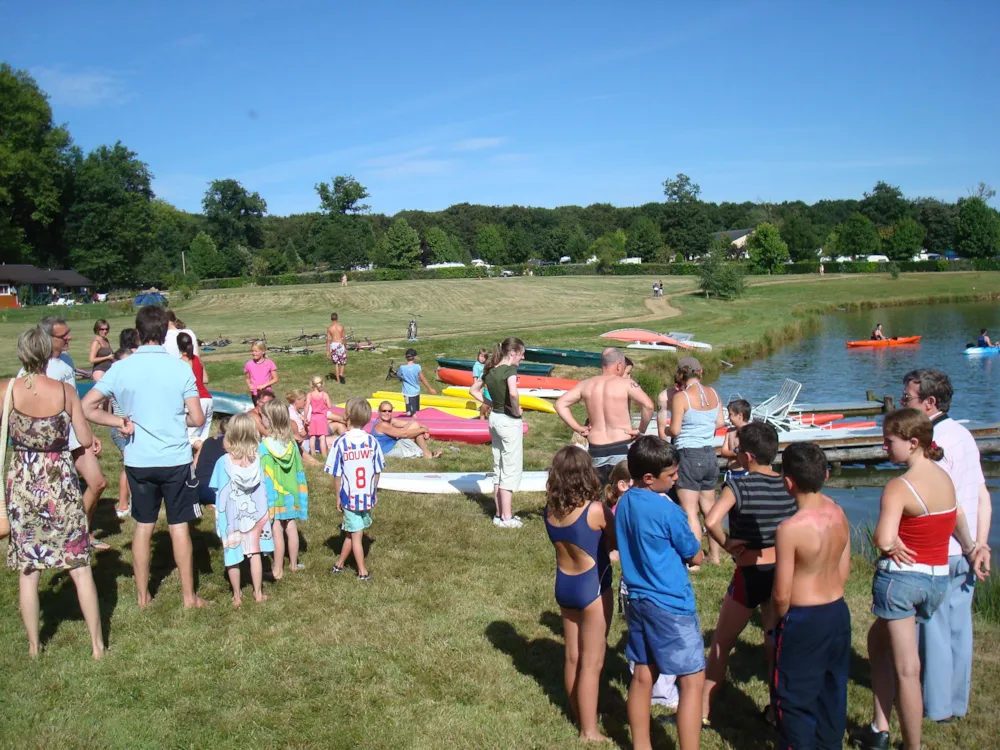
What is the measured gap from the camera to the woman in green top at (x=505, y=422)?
789 centimetres

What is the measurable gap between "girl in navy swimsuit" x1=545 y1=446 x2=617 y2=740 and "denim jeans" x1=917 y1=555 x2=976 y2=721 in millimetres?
1889

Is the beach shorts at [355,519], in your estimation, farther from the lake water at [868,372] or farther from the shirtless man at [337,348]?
the shirtless man at [337,348]

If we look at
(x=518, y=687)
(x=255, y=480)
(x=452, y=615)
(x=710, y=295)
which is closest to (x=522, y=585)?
(x=452, y=615)

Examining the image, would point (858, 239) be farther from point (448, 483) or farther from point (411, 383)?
point (448, 483)

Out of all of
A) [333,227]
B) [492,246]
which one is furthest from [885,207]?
[333,227]

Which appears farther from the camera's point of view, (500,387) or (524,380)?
(524,380)

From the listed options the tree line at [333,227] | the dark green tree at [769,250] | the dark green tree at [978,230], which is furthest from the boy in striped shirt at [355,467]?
the dark green tree at [978,230]

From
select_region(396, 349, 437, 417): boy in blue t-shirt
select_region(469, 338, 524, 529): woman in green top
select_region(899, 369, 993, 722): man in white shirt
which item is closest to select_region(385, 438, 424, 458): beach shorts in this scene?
select_region(396, 349, 437, 417): boy in blue t-shirt

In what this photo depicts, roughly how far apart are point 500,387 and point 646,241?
A: 93.7m

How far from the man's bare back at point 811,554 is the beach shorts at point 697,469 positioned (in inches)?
119

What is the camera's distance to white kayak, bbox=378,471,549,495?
32.4ft

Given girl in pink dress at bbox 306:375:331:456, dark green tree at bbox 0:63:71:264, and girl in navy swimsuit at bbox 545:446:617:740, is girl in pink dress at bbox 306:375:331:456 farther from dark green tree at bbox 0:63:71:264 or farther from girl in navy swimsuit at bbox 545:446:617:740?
dark green tree at bbox 0:63:71:264

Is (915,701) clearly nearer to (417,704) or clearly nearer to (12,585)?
(417,704)

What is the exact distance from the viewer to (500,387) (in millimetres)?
7934
